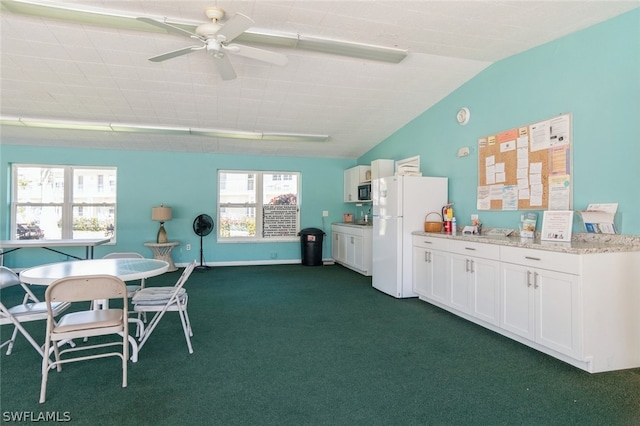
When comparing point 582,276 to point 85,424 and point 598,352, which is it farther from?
point 85,424

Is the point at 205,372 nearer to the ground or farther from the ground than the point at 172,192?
nearer to the ground

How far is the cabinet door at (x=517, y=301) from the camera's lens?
2.85m

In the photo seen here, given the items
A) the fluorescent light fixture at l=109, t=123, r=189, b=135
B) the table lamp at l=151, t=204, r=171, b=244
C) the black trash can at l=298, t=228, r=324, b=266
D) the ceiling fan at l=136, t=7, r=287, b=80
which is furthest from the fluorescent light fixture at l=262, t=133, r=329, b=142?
the ceiling fan at l=136, t=7, r=287, b=80

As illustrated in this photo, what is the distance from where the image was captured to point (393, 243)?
4660 mm

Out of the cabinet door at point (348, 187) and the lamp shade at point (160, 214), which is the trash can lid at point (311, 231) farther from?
the lamp shade at point (160, 214)

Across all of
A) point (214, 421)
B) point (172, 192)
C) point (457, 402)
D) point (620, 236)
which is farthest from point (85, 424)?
point (172, 192)

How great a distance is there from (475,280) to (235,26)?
3213 millimetres

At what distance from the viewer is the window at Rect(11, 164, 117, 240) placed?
6297 mm

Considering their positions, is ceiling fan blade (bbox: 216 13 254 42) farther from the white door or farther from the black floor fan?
the black floor fan

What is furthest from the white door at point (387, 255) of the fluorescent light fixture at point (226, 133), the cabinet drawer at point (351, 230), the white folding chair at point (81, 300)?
the white folding chair at point (81, 300)

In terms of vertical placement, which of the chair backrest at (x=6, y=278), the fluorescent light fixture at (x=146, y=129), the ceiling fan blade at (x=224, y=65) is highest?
the fluorescent light fixture at (x=146, y=129)

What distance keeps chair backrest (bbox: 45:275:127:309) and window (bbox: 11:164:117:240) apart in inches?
200

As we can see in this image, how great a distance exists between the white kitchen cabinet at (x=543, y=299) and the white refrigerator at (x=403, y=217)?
156 centimetres

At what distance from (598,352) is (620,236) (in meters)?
0.95
